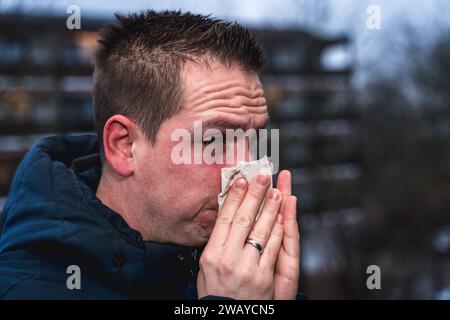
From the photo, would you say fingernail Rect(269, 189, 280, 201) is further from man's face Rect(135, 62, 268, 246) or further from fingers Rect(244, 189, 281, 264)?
man's face Rect(135, 62, 268, 246)

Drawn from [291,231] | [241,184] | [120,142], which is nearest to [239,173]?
[241,184]

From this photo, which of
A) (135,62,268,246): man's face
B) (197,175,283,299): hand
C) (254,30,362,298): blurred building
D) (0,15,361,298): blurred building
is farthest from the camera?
(254,30,362,298): blurred building

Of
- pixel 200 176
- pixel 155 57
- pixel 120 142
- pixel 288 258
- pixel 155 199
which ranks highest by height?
pixel 155 57

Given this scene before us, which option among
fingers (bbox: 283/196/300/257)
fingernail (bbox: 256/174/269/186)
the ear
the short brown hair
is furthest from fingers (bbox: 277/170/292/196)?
the ear

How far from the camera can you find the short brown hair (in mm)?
2340

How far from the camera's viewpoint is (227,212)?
2.07 m

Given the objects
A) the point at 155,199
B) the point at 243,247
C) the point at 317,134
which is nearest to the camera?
the point at 243,247

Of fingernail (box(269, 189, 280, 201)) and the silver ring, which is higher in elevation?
fingernail (box(269, 189, 280, 201))

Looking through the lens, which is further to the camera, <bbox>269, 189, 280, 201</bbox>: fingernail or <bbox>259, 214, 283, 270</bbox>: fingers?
<bbox>269, 189, 280, 201</bbox>: fingernail

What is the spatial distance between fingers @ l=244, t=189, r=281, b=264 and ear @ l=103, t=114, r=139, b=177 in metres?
0.70

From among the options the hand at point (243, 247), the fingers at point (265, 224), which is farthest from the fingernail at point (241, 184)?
the fingers at point (265, 224)

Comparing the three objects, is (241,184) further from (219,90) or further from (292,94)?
(292,94)

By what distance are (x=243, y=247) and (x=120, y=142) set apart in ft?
2.79

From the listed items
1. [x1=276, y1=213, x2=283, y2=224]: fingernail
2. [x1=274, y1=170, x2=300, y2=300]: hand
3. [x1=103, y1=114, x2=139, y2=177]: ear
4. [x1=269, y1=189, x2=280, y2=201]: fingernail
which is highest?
[x1=103, y1=114, x2=139, y2=177]: ear
